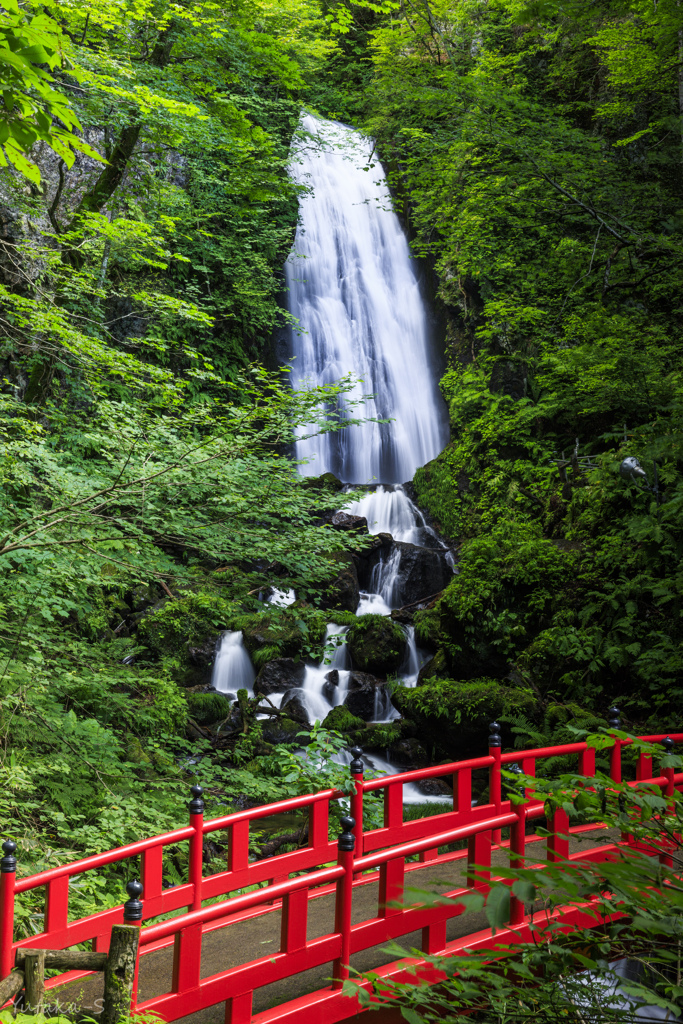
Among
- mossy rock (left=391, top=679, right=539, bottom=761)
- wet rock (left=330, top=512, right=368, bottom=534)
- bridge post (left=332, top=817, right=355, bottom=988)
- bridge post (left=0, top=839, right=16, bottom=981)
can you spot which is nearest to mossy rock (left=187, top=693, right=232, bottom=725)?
mossy rock (left=391, top=679, right=539, bottom=761)

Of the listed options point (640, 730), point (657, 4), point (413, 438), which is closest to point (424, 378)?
point (413, 438)

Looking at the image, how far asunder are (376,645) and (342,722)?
5.83ft

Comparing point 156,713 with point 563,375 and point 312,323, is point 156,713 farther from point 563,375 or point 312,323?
point 312,323

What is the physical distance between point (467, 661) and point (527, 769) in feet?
18.3

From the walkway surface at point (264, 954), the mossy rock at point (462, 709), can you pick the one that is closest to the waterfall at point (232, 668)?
the mossy rock at point (462, 709)

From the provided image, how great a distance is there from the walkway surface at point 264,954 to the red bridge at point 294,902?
0.07 ft

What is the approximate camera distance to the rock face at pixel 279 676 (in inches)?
445

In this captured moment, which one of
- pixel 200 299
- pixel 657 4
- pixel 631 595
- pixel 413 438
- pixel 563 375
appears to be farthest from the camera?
pixel 413 438

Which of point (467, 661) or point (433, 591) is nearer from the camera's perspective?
point (467, 661)

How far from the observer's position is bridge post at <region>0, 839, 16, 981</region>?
2535mm

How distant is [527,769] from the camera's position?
4.12 m

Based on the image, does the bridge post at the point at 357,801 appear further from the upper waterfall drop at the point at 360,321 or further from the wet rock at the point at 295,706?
the upper waterfall drop at the point at 360,321

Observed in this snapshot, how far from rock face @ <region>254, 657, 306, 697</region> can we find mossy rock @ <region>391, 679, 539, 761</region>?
94.4 inches

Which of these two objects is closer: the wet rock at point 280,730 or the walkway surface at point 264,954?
the walkway surface at point 264,954
